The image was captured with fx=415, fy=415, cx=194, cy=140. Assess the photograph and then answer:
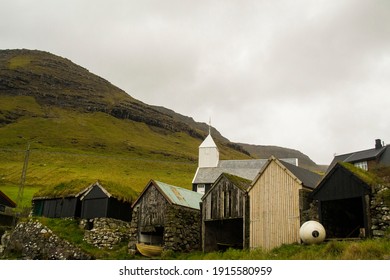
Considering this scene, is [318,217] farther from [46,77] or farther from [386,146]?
[46,77]

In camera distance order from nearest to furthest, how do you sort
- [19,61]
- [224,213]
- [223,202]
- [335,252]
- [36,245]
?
[335,252] < [224,213] < [223,202] < [36,245] < [19,61]

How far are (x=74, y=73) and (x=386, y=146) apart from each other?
16688cm

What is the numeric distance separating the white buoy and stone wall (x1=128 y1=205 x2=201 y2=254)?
735cm

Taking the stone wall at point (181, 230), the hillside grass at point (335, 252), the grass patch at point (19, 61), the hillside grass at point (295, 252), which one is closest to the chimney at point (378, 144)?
the stone wall at point (181, 230)

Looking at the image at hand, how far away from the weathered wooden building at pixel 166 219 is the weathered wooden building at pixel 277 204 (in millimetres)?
4305

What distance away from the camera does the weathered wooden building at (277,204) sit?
19.1m

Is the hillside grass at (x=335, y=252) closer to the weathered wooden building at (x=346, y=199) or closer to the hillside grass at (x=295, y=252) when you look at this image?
the hillside grass at (x=295, y=252)

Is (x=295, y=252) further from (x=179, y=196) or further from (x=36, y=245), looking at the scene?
(x=36, y=245)

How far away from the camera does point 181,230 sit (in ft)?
75.5

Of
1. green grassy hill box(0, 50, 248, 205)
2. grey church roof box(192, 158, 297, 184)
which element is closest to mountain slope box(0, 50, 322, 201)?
green grassy hill box(0, 50, 248, 205)

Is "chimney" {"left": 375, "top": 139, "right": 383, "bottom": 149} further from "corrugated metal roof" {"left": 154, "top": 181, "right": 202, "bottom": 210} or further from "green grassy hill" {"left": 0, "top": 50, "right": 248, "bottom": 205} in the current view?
"corrugated metal roof" {"left": 154, "top": 181, "right": 202, "bottom": 210}

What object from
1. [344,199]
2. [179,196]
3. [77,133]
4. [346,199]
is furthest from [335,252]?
[77,133]

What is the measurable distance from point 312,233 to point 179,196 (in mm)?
9852

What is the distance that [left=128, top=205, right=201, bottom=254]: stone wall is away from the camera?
22.5 metres
